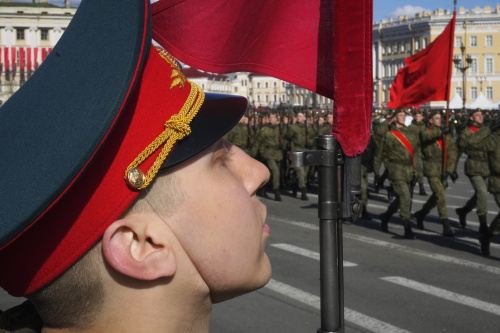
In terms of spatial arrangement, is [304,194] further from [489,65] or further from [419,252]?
[489,65]

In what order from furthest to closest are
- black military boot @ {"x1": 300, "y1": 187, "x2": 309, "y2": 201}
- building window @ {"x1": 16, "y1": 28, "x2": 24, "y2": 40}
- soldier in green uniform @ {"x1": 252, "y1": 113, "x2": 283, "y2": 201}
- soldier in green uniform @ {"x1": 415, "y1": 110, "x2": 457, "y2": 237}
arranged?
building window @ {"x1": 16, "y1": 28, "x2": 24, "y2": 40} → soldier in green uniform @ {"x1": 252, "y1": 113, "x2": 283, "y2": 201} → black military boot @ {"x1": 300, "y1": 187, "x2": 309, "y2": 201} → soldier in green uniform @ {"x1": 415, "y1": 110, "x2": 457, "y2": 237}

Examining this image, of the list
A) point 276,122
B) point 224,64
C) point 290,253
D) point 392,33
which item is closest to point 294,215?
point 290,253

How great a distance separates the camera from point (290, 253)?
10.1 meters

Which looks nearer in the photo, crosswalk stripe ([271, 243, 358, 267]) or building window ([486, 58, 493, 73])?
crosswalk stripe ([271, 243, 358, 267])

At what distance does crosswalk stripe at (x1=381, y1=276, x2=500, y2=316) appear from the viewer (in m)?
7.43

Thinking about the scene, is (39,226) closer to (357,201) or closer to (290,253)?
(357,201)

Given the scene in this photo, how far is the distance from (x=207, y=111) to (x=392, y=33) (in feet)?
311

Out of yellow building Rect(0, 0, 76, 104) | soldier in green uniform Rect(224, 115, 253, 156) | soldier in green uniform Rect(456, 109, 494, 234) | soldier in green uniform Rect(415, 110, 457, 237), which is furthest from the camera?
yellow building Rect(0, 0, 76, 104)

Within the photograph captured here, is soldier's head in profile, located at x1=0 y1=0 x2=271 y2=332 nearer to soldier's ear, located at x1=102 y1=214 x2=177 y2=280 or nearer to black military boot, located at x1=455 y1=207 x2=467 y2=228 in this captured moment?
soldier's ear, located at x1=102 y1=214 x2=177 y2=280

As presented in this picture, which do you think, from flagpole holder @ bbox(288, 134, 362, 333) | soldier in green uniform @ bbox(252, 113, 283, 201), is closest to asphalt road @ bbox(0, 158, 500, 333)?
flagpole holder @ bbox(288, 134, 362, 333)

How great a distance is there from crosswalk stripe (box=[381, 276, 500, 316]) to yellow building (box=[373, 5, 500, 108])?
3164 inches

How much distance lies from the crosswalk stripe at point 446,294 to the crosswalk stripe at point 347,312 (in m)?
1.11

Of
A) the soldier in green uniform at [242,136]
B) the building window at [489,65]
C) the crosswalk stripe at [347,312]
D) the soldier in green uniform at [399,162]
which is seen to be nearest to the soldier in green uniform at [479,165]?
the soldier in green uniform at [399,162]

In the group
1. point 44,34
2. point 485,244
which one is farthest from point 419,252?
point 44,34
